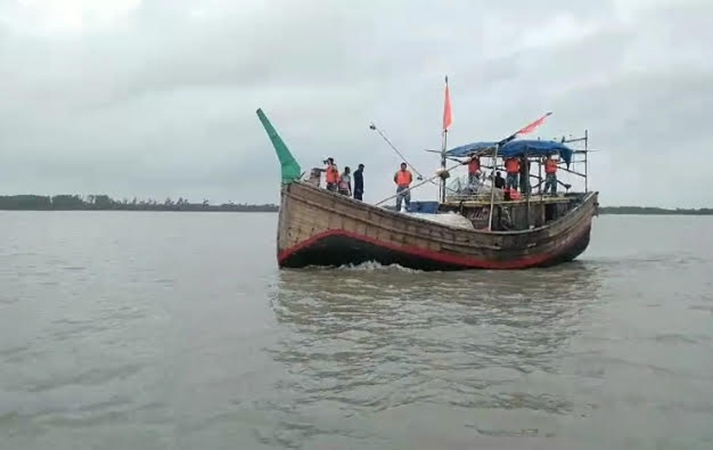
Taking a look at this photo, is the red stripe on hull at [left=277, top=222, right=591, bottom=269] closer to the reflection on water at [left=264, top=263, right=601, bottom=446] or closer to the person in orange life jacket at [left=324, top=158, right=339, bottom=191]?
the reflection on water at [left=264, top=263, right=601, bottom=446]

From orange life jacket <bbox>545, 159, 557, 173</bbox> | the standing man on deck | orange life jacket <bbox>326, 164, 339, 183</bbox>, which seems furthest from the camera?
orange life jacket <bbox>545, 159, 557, 173</bbox>

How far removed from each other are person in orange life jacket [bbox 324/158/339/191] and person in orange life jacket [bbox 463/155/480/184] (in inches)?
149

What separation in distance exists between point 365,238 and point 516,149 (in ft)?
17.9

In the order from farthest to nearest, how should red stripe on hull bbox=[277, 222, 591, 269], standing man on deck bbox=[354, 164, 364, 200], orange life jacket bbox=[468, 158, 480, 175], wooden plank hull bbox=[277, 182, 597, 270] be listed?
orange life jacket bbox=[468, 158, 480, 175], standing man on deck bbox=[354, 164, 364, 200], red stripe on hull bbox=[277, 222, 591, 269], wooden plank hull bbox=[277, 182, 597, 270]

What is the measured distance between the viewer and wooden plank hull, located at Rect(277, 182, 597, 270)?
616 inches

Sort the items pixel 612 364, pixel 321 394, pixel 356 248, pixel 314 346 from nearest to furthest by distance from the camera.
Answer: pixel 321 394 < pixel 612 364 < pixel 314 346 < pixel 356 248

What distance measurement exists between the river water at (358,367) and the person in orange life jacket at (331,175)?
10.6 feet

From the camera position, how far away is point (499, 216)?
1823cm

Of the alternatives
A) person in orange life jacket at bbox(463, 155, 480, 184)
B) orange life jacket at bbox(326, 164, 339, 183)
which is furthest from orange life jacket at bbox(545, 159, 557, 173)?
orange life jacket at bbox(326, 164, 339, 183)

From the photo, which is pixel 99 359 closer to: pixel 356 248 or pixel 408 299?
pixel 408 299

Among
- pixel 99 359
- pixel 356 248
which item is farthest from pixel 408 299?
pixel 99 359

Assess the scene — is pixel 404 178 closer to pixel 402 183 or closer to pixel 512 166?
pixel 402 183

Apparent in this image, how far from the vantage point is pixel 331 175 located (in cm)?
1694

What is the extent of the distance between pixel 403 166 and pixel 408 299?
20.7ft
